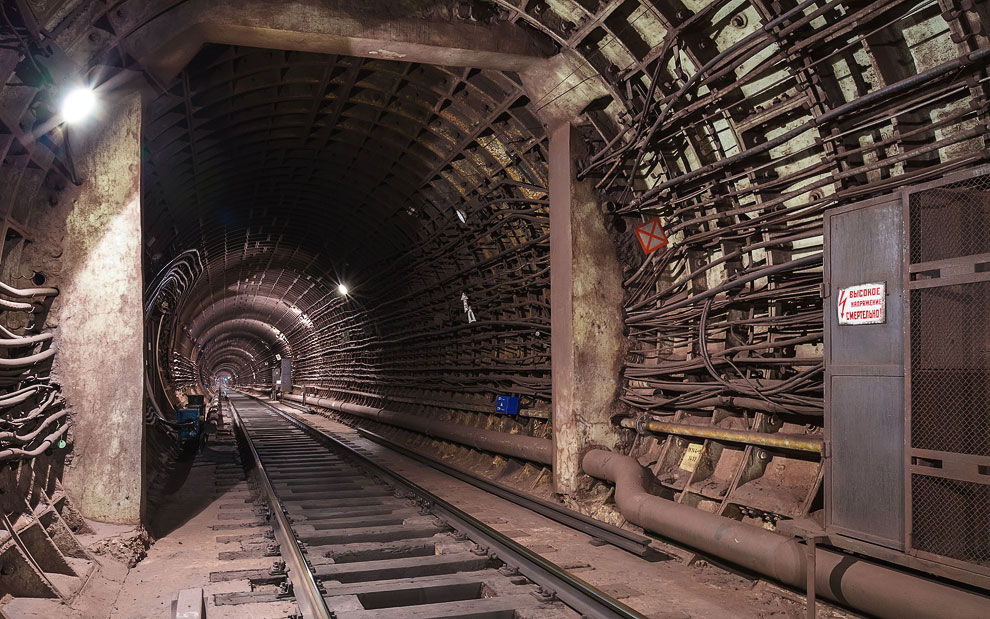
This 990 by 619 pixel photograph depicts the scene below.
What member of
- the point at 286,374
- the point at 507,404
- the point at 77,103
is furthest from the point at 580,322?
the point at 286,374

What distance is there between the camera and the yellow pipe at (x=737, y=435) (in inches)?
243

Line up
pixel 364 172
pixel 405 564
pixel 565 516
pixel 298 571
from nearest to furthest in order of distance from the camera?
1. pixel 298 571
2. pixel 405 564
3. pixel 565 516
4. pixel 364 172

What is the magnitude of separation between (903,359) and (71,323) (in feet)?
22.8

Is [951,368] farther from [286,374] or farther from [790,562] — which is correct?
[286,374]

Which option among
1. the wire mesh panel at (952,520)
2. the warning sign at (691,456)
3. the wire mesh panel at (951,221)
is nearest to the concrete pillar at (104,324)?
the warning sign at (691,456)

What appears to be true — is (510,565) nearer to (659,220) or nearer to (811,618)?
(811,618)

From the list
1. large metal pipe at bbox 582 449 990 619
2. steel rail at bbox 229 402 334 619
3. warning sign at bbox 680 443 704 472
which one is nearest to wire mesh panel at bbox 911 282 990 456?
large metal pipe at bbox 582 449 990 619

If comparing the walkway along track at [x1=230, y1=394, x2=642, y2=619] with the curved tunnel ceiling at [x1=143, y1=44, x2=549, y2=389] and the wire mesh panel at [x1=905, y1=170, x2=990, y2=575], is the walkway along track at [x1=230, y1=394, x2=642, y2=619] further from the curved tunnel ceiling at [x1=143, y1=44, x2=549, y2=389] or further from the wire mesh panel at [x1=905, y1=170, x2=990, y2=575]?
the curved tunnel ceiling at [x1=143, y1=44, x2=549, y2=389]

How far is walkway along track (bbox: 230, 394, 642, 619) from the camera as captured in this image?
5215 millimetres

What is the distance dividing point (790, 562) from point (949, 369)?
5.72ft

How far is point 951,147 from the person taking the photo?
17.5 feet

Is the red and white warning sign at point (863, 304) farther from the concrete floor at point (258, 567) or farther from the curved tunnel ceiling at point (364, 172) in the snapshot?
the curved tunnel ceiling at point (364, 172)

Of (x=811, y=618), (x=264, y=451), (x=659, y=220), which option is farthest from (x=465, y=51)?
(x=264, y=451)

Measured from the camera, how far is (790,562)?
5.37 m
